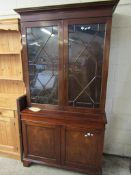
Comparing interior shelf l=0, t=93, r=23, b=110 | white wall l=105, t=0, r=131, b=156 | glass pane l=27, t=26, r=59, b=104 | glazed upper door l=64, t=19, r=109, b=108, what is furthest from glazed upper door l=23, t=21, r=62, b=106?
white wall l=105, t=0, r=131, b=156

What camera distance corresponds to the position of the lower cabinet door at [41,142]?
1.97 m

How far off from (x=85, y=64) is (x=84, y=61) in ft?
0.12

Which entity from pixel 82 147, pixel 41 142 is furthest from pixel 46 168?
pixel 82 147

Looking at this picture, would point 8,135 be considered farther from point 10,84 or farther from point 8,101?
point 10,84

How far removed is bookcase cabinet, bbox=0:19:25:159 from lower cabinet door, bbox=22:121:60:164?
7.7 inches

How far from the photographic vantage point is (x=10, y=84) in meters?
2.63

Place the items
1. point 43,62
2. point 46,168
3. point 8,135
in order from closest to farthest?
point 43,62 → point 46,168 → point 8,135

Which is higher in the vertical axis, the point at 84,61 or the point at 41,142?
the point at 84,61

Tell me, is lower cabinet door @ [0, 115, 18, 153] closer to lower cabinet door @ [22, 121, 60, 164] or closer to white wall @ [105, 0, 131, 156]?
lower cabinet door @ [22, 121, 60, 164]

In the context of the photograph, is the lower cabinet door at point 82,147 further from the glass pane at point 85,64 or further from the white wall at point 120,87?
the white wall at point 120,87

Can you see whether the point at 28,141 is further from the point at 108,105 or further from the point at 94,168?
the point at 108,105

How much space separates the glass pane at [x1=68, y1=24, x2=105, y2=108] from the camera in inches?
68.3

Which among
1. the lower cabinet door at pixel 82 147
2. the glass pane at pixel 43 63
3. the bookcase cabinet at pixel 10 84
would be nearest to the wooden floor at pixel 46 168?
the bookcase cabinet at pixel 10 84

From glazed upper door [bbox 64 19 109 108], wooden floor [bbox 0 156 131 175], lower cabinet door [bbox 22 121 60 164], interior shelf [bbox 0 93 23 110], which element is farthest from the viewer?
interior shelf [bbox 0 93 23 110]
